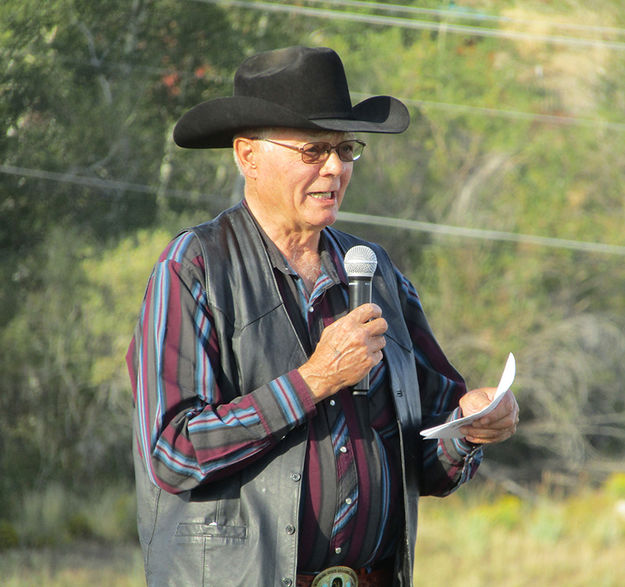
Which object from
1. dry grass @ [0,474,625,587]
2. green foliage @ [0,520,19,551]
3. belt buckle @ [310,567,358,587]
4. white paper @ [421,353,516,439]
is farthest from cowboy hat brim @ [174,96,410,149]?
green foliage @ [0,520,19,551]

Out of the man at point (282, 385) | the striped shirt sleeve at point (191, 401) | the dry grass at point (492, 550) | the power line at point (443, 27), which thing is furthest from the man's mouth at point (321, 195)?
the power line at point (443, 27)

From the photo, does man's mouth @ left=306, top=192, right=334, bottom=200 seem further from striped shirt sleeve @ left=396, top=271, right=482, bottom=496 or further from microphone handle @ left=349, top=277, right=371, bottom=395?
striped shirt sleeve @ left=396, top=271, right=482, bottom=496

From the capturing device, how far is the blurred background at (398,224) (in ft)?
20.6

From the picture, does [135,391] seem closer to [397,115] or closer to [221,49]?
[397,115]

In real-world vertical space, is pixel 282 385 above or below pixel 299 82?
below

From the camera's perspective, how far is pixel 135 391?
221 cm

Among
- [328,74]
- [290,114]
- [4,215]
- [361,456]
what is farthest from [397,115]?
[4,215]

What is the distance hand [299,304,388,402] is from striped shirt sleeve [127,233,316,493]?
0.04 m

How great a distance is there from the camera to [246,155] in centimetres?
242

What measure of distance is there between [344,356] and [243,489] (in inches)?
15.9

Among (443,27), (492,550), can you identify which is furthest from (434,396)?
(443,27)

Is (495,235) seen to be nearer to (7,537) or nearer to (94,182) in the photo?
(94,182)

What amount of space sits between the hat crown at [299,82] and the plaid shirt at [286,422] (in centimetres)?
38

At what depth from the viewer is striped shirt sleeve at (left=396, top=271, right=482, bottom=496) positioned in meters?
2.49
